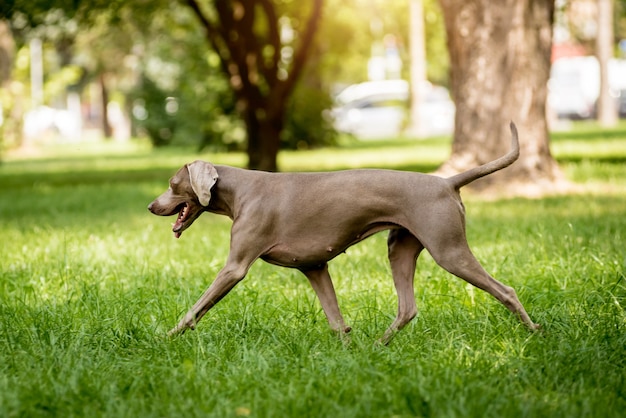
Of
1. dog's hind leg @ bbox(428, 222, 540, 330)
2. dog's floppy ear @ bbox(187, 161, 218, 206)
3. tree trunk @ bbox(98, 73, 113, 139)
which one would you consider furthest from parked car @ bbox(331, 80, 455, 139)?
dog's hind leg @ bbox(428, 222, 540, 330)

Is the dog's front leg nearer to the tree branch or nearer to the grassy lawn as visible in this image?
the grassy lawn

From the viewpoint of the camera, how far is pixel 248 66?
18266 mm

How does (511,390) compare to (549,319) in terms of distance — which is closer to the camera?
(511,390)

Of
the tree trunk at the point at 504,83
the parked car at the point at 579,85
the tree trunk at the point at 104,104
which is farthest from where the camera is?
the tree trunk at the point at 104,104

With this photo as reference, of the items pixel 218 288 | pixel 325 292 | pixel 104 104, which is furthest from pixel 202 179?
pixel 104 104

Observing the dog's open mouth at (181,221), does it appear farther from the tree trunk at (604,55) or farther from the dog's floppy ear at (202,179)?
the tree trunk at (604,55)

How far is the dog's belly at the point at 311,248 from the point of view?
5.35 metres

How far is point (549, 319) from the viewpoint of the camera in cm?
577

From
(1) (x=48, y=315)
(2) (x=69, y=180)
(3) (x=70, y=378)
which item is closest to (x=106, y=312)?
(1) (x=48, y=315)

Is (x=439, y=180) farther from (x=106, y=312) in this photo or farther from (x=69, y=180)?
(x=69, y=180)

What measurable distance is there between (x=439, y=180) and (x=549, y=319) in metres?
1.09

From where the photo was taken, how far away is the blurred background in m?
18.3

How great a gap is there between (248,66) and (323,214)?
1321cm

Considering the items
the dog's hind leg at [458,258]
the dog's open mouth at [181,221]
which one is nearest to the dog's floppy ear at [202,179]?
the dog's open mouth at [181,221]
